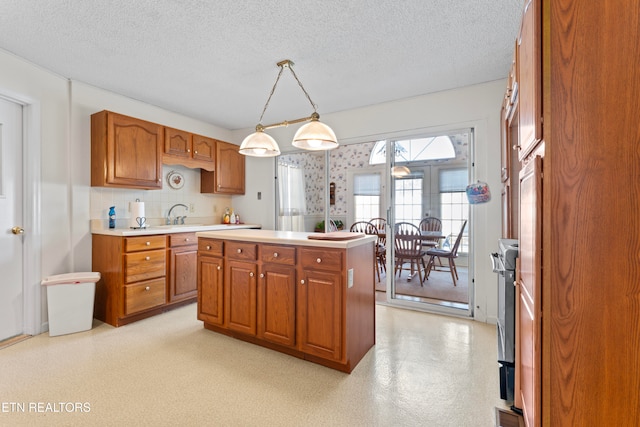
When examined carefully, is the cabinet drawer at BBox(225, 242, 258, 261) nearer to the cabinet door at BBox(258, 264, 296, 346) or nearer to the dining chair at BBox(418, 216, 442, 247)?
the cabinet door at BBox(258, 264, 296, 346)

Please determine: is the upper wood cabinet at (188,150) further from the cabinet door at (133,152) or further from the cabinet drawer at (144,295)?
the cabinet drawer at (144,295)

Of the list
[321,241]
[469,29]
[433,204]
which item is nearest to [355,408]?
[321,241]

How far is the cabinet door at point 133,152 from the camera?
2941mm

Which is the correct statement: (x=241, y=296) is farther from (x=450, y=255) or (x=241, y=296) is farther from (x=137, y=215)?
(x=450, y=255)

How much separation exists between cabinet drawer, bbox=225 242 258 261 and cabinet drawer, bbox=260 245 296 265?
0.08 meters

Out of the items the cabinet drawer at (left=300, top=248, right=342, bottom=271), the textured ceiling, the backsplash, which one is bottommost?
the cabinet drawer at (left=300, top=248, right=342, bottom=271)

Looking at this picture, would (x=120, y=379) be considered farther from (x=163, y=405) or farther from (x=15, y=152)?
(x=15, y=152)

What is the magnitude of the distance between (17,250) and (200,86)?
2279mm

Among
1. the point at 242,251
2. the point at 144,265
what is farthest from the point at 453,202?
the point at 144,265

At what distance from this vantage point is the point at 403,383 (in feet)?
6.23

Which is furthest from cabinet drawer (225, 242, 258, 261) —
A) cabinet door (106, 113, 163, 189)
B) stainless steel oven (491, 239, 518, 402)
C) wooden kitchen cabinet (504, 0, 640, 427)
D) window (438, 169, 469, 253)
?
window (438, 169, 469, 253)

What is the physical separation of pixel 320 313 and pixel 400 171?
7.12 feet

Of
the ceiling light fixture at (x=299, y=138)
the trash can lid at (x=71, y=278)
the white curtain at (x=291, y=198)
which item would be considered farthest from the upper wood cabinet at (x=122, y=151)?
the white curtain at (x=291, y=198)

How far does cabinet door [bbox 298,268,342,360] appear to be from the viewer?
6.54 ft
